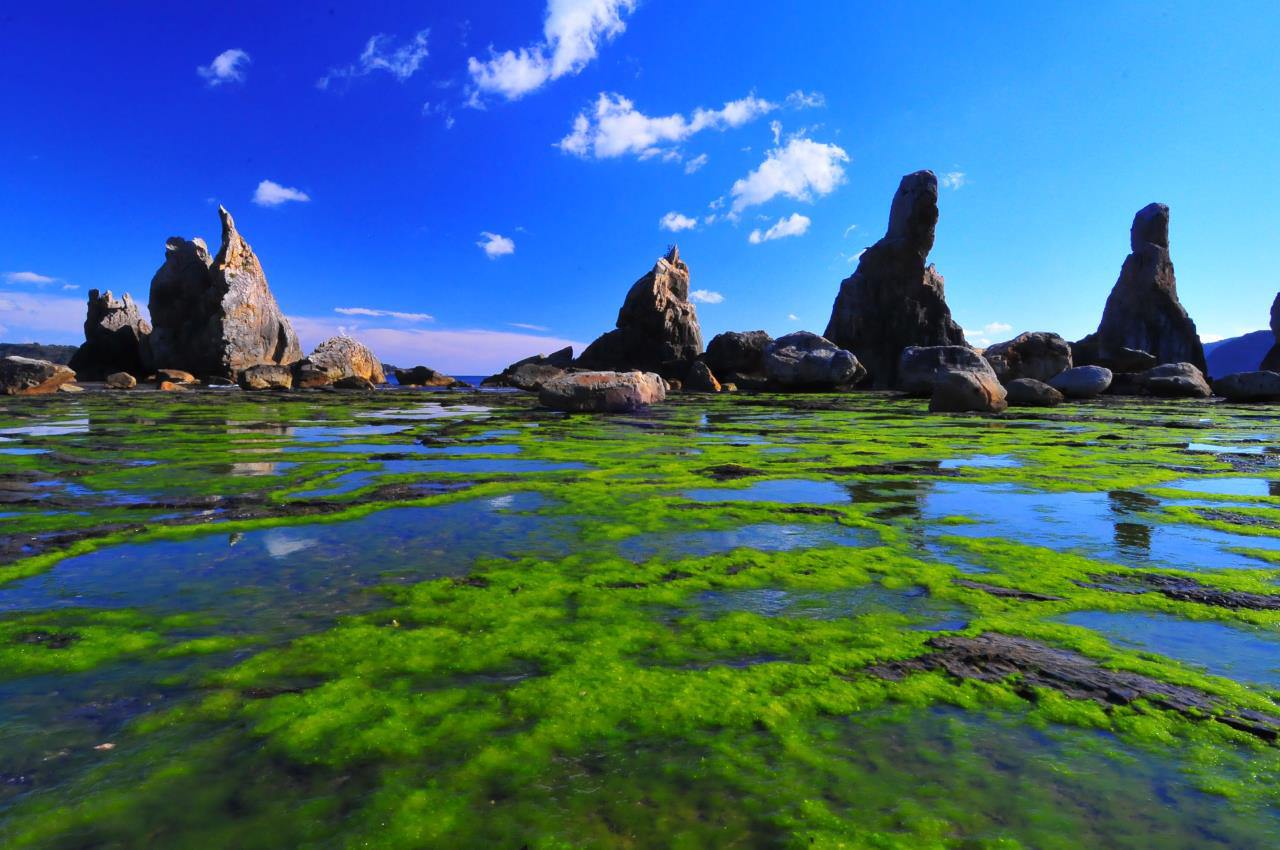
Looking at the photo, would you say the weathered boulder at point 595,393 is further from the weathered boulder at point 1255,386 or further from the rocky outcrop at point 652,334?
the weathered boulder at point 1255,386

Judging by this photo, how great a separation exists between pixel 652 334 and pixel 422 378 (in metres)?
15.8

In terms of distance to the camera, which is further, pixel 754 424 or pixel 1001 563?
pixel 754 424

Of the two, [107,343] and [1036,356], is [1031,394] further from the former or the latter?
[107,343]

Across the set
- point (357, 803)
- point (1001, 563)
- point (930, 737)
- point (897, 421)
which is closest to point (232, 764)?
point (357, 803)

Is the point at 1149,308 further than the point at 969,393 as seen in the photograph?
Yes

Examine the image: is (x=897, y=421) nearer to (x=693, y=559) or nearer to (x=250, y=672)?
(x=693, y=559)

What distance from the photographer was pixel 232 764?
1969 mm

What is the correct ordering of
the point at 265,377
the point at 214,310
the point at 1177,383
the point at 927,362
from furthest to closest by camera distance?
1. the point at 214,310
2. the point at 265,377
3. the point at 927,362
4. the point at 1177,383

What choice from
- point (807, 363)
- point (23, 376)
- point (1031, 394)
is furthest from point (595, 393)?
point (23, 376)

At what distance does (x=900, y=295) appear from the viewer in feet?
148

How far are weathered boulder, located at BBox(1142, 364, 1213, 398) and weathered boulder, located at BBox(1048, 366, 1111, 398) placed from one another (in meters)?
2.11

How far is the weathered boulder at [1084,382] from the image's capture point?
2930 cm

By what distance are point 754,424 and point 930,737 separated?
12.7 meters

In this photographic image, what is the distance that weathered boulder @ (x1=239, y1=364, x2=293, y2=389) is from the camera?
105ft
